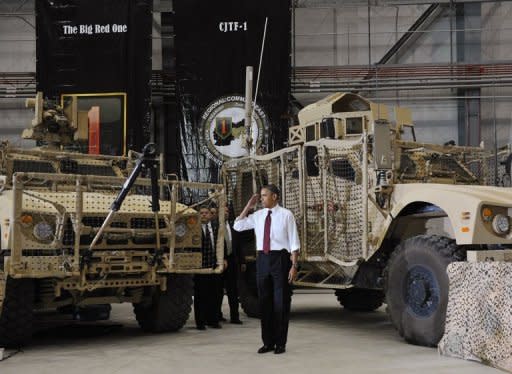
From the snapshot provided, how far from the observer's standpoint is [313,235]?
8898 millimetres

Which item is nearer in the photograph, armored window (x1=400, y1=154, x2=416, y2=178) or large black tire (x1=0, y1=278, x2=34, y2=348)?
large black tire (x1=0, y1=278, x2=34, y2=348)

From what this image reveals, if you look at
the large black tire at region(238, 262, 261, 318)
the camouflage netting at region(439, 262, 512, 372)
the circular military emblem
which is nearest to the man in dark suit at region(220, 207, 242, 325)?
the large black tire at region(238, 262, 261, 318)

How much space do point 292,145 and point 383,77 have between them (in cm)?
859

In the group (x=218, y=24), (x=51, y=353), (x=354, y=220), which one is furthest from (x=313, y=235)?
(x=218, y=24)

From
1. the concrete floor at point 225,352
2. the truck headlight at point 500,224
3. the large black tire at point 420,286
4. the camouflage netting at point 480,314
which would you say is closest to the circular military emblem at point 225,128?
the concrete floor at point 225,352

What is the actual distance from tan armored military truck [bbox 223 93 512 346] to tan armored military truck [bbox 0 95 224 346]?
132cm

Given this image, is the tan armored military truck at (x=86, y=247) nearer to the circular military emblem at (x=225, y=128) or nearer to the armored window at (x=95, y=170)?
the armored window at (x=95, y=170)

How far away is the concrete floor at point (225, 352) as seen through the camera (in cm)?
610

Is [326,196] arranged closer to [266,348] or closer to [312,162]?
[312,162]

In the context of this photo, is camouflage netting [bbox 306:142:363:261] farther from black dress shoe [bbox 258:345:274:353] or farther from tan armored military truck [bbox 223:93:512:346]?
black dress shoe [bbox 258:345:274:353]

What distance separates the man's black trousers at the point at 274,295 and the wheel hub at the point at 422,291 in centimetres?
124

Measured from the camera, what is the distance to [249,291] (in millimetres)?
10109

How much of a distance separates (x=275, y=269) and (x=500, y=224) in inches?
85.1

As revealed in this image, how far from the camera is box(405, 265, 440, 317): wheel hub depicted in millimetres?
6949
